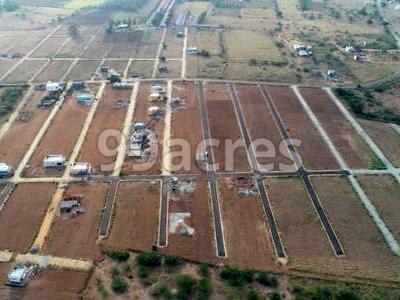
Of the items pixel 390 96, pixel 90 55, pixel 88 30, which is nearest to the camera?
pixel 390 96

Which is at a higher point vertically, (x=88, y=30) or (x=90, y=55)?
(x=88, y=30)

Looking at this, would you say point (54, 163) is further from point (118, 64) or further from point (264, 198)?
point (118, 64)

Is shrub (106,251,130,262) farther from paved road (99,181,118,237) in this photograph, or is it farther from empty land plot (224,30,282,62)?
empty land plot (224,30,282,62)

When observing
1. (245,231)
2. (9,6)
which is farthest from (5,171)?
(9,6)

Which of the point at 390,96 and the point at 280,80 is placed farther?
the point at 280,80

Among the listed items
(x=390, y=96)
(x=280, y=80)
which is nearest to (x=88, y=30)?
(x=280, y=80)

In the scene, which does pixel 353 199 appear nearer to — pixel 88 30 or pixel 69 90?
pixel 69 90

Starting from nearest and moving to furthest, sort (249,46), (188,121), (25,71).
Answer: (188,121) → (25,71) → (249,46)
